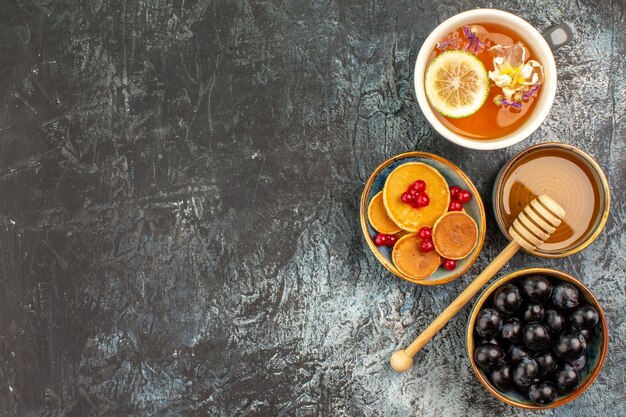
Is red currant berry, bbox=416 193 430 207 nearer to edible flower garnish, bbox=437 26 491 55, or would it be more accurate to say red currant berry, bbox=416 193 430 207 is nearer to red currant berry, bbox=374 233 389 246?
red currant berry, bbox=374 233 389 246

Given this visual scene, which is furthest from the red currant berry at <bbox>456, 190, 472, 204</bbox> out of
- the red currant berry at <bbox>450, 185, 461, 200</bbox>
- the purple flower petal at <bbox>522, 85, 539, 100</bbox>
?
the purple flower petal at <bbox>522, 85, 539, 100</bbox>

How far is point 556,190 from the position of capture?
1.25 metres

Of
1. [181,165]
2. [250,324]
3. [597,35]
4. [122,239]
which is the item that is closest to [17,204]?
[122,239]

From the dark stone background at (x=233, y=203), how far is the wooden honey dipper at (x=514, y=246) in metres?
0.06

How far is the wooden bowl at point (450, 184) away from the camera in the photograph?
4.01 ft

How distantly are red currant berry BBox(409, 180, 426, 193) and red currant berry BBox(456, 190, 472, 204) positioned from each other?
0.08m

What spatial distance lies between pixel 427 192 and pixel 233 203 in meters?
0.42

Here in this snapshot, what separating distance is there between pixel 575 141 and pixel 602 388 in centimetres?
54

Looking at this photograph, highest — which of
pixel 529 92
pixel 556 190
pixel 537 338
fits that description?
pixel 529 92

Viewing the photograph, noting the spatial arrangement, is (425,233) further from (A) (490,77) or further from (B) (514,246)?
(A) (490,77)

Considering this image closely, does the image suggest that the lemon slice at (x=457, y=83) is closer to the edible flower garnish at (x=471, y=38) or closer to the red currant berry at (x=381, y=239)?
the edible flower garnish at (x=471, y=38)

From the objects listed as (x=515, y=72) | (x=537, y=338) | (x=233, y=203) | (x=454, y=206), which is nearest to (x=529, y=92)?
(x=515, y=72)

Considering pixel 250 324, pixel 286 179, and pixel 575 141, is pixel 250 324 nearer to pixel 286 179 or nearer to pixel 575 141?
pixel 286 179

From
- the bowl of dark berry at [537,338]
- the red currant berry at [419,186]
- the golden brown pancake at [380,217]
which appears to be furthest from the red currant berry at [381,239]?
the bowl of dark berry at [537,338]
